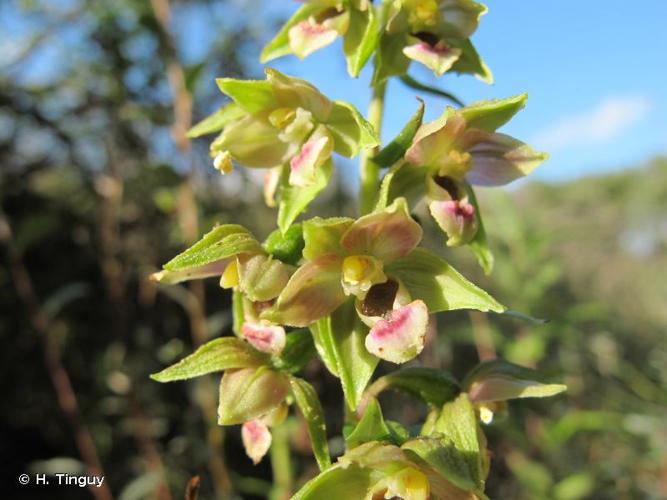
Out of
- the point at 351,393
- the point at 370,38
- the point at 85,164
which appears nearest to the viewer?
the point at 351,393

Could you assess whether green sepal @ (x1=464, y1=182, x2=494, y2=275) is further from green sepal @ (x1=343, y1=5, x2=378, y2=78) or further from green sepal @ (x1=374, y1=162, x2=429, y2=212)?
green sepal @ (x1=343, y1=5, x2=378, y2=78)

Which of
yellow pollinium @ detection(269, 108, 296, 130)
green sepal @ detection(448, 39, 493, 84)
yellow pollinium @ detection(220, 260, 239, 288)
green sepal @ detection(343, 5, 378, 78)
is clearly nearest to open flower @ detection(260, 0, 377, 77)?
green sepal @ detection(343, 5, 378, 78)

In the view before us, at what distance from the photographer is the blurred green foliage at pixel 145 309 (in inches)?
124

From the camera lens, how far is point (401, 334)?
1.29m

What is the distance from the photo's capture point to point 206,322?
9.91 feet

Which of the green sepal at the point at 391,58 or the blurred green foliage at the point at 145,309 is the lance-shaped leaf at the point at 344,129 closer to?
the green sepal at the point at 391,58

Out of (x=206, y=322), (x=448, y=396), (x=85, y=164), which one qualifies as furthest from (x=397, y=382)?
(x=85, y=164)

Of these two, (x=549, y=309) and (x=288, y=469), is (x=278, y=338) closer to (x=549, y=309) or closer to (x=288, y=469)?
(x=288, y=469)

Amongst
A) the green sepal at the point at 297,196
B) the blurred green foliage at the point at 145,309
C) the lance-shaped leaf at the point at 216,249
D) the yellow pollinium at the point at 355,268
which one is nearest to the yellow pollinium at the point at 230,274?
the lance-shaped leaf at the point at 216,249

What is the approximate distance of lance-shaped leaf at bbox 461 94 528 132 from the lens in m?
1.43

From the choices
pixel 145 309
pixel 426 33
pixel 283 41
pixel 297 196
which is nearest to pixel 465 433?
pixel 297 196

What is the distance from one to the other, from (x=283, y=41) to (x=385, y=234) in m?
0.67

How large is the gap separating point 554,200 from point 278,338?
65.1ft

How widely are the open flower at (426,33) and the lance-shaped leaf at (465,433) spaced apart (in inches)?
29.7
